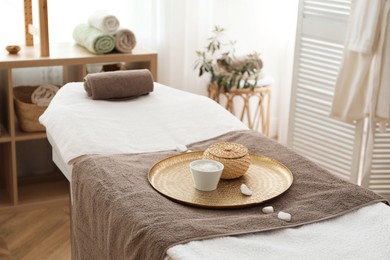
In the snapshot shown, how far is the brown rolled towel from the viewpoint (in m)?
2.35

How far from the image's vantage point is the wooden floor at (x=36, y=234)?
2838 millimetres

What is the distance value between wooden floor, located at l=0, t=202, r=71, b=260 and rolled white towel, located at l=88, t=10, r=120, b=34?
923 mm

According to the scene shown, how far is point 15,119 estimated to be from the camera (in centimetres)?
335

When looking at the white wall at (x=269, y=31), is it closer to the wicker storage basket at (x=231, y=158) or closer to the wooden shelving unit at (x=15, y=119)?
the wooden shelving unit at (x=15, y=119)

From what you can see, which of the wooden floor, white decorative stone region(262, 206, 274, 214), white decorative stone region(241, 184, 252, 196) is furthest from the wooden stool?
white decorative stone region(262, 206, 274, 214)

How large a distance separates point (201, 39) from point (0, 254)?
177 centimetres

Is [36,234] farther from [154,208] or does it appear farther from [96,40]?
[154,208]

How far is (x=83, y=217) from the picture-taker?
75.5 inches

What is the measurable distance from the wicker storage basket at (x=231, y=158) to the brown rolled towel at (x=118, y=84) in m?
0.63

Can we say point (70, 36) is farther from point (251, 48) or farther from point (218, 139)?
point (218, 139)

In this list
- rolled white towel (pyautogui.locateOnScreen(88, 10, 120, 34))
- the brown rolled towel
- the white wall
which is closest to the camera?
the brown rolled towel

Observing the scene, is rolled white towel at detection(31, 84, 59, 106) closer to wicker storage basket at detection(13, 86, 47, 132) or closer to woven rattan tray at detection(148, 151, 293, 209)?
wicker storage basket at detection(13, 86, 47, 132)

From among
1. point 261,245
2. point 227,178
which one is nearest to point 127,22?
point 227,178

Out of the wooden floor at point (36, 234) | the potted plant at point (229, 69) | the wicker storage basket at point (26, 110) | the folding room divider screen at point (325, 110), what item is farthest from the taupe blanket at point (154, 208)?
the potted plant at point (229, 69)
